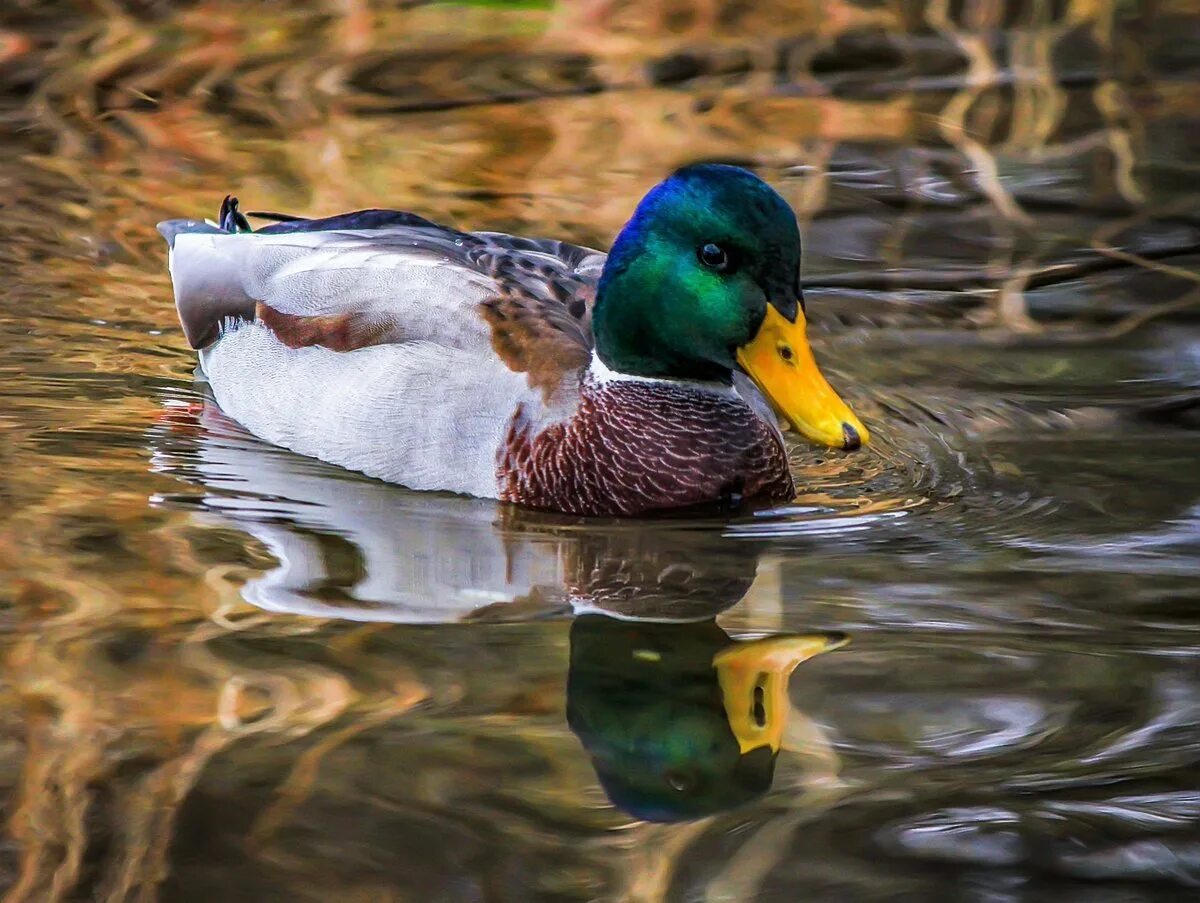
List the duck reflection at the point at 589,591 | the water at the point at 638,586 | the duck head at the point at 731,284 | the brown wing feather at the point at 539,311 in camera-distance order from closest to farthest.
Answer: the water at the point at 638,586
the duck reflection at the point at 589,591
the duck head at the point at 731,284
the brown wing feather at the point at 539,311

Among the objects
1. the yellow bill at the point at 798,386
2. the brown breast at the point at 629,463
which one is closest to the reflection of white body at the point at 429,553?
the brown breast at the point at 629,463

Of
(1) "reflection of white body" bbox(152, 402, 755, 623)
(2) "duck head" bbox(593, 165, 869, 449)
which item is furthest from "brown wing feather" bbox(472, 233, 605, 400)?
(1) "reflection of white body" bbox(152, 402, 755, 623)

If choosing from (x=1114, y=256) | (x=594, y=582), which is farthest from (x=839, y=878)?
(x=1114, y=256)

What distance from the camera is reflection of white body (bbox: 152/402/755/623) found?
5.02 m

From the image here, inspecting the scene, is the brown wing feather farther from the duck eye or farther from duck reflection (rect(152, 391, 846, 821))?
the duck eye

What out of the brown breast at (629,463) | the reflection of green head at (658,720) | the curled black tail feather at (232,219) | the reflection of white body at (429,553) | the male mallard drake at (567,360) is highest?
the curled black tail feather at (232,219)

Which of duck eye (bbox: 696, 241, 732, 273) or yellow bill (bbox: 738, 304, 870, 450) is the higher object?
duck eye (bbox: 696, 241, 732, 273)

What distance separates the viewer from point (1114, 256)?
815cm

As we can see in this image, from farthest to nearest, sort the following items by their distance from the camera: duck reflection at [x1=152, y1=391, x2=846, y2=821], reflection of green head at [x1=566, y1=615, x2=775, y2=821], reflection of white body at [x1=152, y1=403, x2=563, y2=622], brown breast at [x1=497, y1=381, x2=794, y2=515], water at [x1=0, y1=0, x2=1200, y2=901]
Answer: brown breast at [x1=497, y1=381, x2=794, y2=515], reflection of white body at [x1=152, y1=403, x2=563, y2=622], duck reflection at [x1=152, y1=391, x2=846, y2=821], reflection of green head at [x1=566, y1=615, x2=775, y2=821], water at [x1=0, y1=0, x2=1200, y2=901]

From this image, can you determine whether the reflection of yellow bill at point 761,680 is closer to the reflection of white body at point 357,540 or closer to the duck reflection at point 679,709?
the duck reflection at point 679,709

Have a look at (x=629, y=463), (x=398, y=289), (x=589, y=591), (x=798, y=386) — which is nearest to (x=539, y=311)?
(x=398, y=289)

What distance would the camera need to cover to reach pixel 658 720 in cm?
429

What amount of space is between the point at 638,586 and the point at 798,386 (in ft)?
2.62

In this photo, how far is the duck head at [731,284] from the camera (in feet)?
17.8
